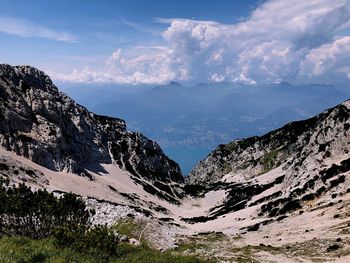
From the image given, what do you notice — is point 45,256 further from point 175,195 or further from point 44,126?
point 175,195

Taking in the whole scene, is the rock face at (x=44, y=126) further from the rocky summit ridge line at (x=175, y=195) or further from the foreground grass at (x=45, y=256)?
the foreground grass at (x=45, y=256)

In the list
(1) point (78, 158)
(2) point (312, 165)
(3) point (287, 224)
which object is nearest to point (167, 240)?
(3) point (287, 224)

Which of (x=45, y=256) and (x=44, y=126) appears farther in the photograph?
(x=44, y=126)

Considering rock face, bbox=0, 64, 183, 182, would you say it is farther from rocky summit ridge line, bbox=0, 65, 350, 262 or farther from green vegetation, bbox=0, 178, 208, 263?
green vegetation, bbox=0, 178, 208, 263

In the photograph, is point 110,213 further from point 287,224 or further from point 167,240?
point 287,224

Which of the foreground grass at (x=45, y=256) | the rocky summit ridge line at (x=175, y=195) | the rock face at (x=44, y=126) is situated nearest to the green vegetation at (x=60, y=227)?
the foreground grass at (x=45, y=256)

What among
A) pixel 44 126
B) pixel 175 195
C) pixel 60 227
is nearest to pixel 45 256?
pixel 60 227

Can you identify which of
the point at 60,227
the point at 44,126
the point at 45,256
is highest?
the point at 44,126

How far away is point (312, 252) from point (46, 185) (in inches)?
3270

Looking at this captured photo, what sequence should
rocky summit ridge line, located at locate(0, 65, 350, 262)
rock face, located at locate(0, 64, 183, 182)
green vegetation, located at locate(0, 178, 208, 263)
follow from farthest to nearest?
rock face, located at locate(0, 64, 183, 182) → rocky summit ridge line, located at locate(0, 65, 350, 262) → green vegetation, located at locate(0, 178, 208, 263)

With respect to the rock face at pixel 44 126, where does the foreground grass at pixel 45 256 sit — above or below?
below

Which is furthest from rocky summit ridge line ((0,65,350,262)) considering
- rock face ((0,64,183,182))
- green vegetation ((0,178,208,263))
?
green vegetation ((0,178,208,263))

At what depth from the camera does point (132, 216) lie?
79438 mm

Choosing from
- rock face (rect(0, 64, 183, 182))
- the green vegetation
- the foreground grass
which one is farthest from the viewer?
rock face (rect(0, 64, 183, 182))
